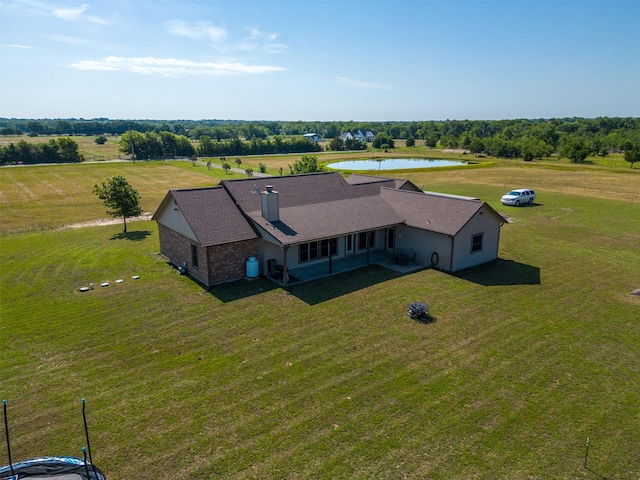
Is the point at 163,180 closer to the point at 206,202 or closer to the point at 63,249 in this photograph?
the point at 63,249

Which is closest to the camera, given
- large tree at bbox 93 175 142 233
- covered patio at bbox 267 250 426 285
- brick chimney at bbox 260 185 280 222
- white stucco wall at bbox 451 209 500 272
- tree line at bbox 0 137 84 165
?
covered patio at bbox 267 250 426 285

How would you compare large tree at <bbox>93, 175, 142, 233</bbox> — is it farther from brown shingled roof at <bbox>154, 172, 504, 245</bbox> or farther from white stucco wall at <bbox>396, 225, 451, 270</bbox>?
A: white stucco wall at <bbox>396, 225, 451, 270</bbox>

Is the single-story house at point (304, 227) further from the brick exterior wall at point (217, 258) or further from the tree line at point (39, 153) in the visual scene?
the tree line at point (39, 153)

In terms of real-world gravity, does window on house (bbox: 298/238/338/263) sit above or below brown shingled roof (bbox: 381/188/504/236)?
below

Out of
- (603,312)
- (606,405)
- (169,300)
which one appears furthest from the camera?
(169,300)

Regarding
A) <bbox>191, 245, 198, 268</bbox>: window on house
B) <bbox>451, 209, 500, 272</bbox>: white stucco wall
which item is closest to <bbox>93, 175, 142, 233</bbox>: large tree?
<bbox>191, 245, 198, 268</bbox>: window on house

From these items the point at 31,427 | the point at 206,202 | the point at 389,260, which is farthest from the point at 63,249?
the point at 389,260

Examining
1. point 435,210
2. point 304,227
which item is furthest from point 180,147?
point 435,210
